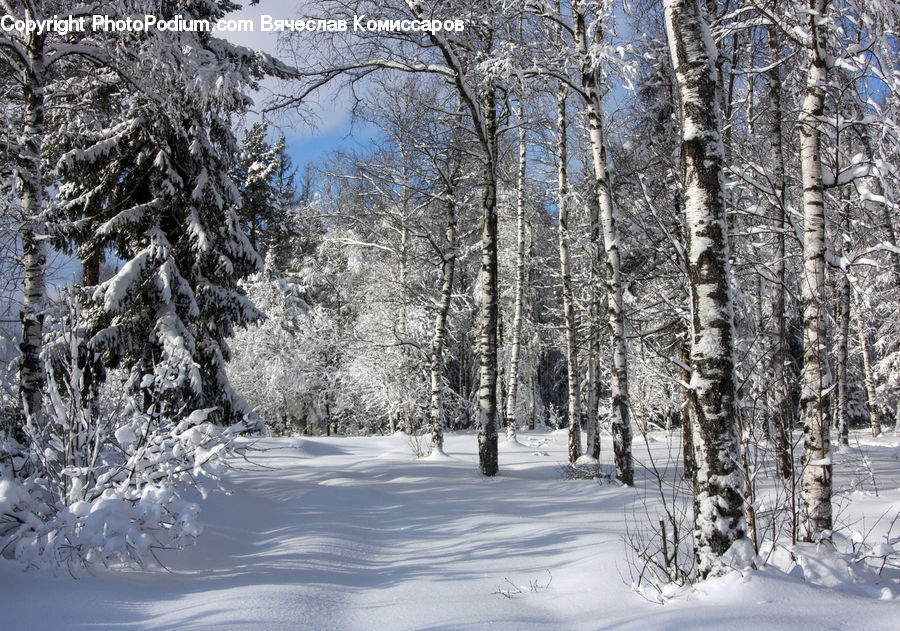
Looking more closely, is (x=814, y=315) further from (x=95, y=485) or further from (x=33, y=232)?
(x=33, y=232)

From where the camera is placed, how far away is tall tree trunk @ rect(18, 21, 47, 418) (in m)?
6.58

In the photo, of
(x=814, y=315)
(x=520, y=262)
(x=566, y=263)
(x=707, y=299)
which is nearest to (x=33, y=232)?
(x=707, y=299)

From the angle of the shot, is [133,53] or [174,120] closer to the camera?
[133,53]

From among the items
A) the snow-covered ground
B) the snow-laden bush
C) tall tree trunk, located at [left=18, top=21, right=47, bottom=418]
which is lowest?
the snow-covered ground

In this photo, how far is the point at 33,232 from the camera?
262 inches

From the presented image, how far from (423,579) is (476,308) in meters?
12.8

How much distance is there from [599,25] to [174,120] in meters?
6.91

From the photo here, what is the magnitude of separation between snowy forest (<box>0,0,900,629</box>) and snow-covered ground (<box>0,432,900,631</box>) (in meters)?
0.04

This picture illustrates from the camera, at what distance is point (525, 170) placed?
47.0 ft

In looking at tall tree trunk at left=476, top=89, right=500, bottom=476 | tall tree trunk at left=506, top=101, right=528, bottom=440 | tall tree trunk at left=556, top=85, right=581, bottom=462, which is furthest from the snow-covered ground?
tall tree trunk at left=506, top=101, right=528, bottom=440

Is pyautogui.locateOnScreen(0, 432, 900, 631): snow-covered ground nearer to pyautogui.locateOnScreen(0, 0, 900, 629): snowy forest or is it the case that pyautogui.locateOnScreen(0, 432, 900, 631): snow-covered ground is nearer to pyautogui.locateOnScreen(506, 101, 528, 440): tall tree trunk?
pyautogui.locateOnScreen(0, 0, 900, 629): snowy forest

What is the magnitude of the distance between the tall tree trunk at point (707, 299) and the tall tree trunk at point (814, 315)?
1223mm

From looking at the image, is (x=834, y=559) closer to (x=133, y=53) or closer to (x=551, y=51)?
(x=551, y=51)

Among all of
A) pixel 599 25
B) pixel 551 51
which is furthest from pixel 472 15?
pixel 599 25
